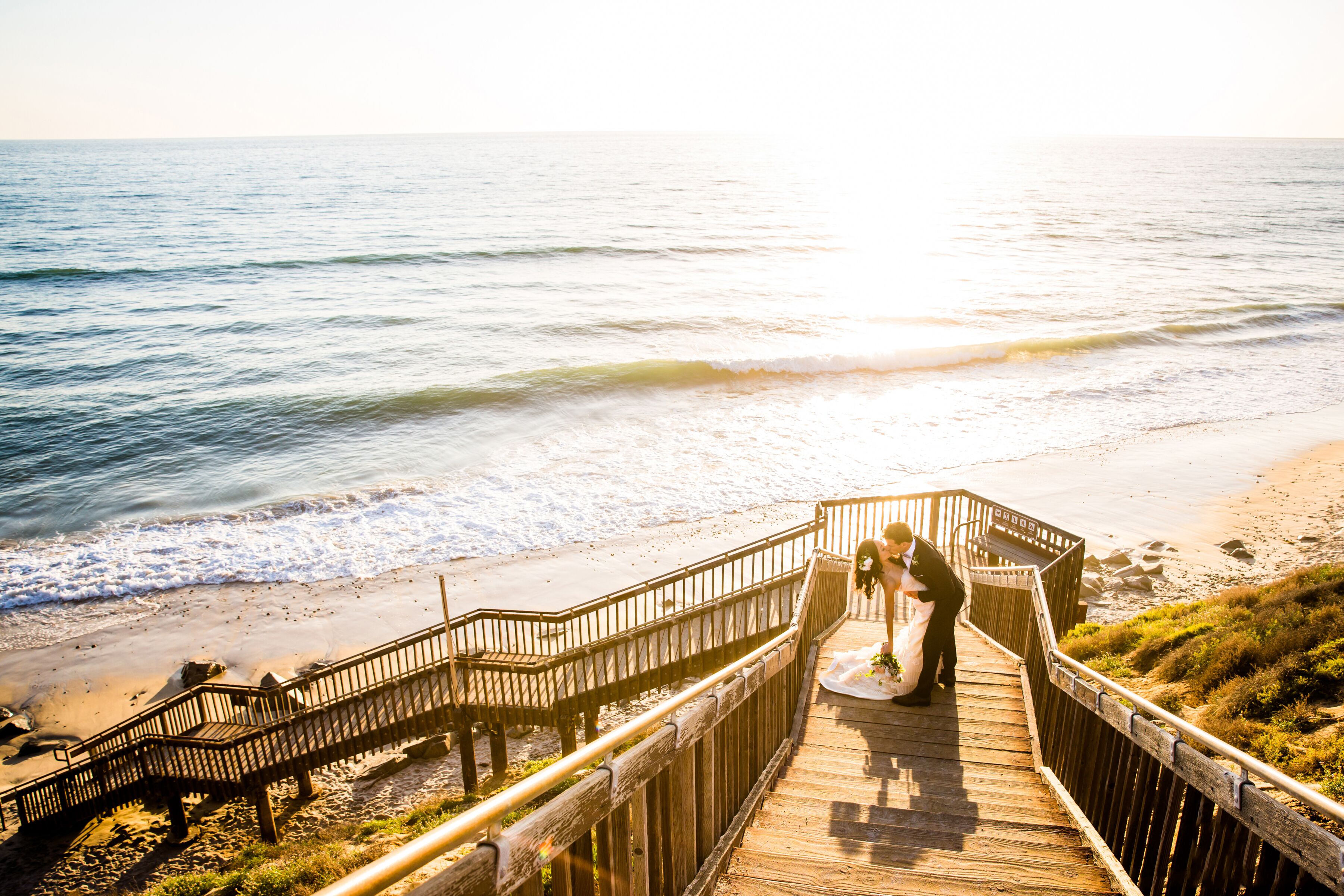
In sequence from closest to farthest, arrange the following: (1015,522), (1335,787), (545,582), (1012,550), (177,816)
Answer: (1335,787) → (177,816) → (1012,550) → (1015,522) → (545,582)

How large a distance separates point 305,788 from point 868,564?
426 inches

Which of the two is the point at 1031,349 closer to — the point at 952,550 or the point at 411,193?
the point at 952,550

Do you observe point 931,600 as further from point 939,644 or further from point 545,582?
point 545,582

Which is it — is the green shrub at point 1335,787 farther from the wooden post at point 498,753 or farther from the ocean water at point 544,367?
the ocean water at point 544,367

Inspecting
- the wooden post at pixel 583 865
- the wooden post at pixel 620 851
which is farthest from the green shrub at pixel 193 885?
the wooden post at pixel 583 865

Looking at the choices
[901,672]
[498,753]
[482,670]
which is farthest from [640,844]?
[498,753]

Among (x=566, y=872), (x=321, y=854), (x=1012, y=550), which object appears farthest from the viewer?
(x=1012, y=550)

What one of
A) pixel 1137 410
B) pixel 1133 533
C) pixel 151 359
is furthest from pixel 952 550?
pixel 151 359

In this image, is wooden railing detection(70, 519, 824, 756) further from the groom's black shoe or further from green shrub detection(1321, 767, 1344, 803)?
green shrub detection(1321, 767, 1344, 803)

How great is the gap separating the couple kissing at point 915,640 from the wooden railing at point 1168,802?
0.93 m

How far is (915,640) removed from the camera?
25.5 feet

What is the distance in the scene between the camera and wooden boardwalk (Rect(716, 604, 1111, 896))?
4430mm

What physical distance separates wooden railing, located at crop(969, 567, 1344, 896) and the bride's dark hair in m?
1.81

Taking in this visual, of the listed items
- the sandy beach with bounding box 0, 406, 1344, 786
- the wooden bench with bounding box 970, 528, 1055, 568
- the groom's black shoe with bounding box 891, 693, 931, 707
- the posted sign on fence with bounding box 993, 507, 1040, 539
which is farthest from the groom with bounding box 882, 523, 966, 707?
the sandy beach with bounding box 0, 406, 1344, 786
